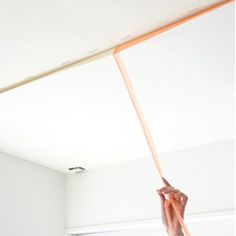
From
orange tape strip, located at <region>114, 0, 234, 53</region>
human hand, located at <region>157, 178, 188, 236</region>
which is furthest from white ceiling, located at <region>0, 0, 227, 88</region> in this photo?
human hand, located at <region>157, 178, 188, 236</region>

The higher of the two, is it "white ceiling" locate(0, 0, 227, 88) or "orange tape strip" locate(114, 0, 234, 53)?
"white ceiling" locate(0, 0, 227, 88)

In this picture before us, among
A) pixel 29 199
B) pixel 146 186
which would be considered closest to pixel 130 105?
pixel 146 186

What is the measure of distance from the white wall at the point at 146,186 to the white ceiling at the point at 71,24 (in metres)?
1.14

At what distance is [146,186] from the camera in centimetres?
233

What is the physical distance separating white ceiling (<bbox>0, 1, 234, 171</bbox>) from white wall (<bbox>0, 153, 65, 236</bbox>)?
0.09m

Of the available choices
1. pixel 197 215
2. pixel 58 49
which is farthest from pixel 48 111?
pixel 197 215

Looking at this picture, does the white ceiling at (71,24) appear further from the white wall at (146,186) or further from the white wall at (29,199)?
the white wall at (146,186)

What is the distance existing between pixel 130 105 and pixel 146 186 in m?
0.76

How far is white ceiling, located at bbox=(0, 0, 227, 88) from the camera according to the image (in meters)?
1.14

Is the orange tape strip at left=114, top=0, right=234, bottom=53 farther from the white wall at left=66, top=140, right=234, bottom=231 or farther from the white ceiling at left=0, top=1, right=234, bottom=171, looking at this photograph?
the white wall at left=66, top=140, right=234, bottom=231

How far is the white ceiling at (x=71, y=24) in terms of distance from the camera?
114 centimetres

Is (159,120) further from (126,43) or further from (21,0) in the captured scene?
(21,0)

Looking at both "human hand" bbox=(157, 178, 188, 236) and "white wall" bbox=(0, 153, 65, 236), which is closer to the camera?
"human hand" bbox=(157, 178, 188, 236)

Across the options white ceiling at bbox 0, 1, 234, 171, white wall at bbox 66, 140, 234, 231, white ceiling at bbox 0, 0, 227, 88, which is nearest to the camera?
white ceiling at bbox 0, 0, 227, 88
